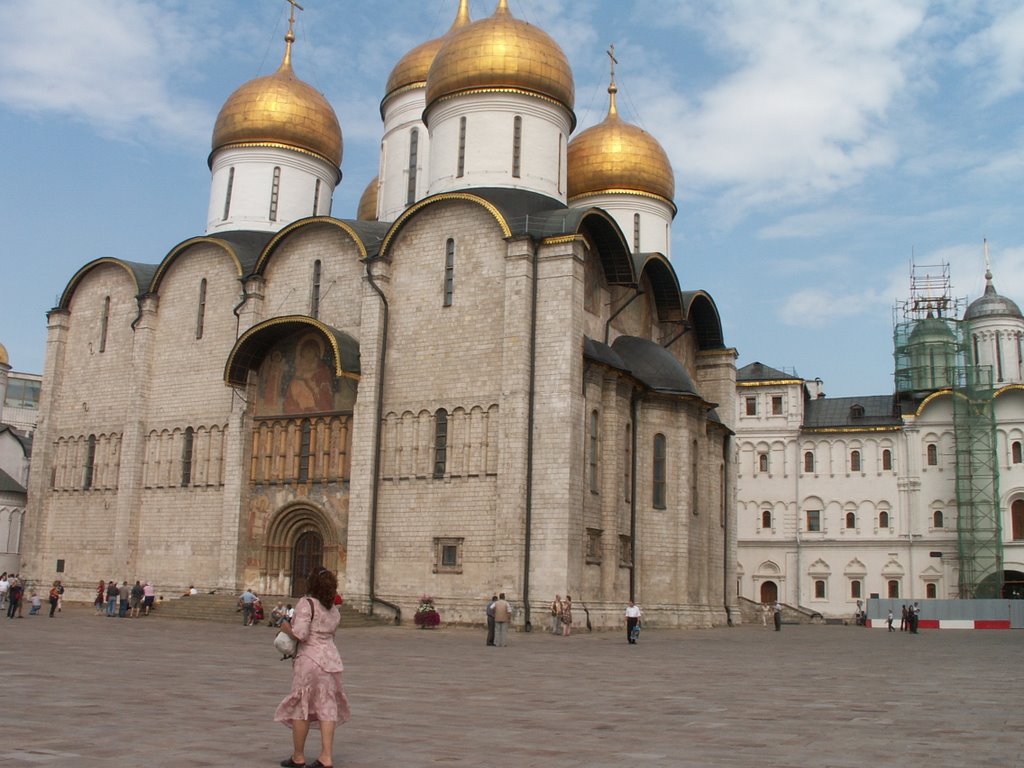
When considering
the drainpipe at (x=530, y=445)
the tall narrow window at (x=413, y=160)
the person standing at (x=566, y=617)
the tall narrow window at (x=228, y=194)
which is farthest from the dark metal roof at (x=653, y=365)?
the tall narrow window at (x=228, y=194)

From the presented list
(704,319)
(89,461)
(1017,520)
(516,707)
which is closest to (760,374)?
(1017,520)

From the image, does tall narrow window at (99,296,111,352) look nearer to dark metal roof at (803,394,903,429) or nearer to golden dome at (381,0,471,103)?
golden dome at (381,0,471,103)

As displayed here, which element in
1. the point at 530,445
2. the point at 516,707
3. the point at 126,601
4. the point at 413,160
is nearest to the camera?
the point at 516,707

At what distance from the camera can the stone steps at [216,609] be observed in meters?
23.1

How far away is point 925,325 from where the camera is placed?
47562 mm

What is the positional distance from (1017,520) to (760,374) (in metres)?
11.9

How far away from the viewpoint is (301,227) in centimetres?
2673

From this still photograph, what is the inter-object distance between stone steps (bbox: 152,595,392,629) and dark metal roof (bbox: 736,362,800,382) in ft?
89.4

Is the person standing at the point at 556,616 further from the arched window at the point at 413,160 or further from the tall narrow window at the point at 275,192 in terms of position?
the tall narrow window at the point at 275,192

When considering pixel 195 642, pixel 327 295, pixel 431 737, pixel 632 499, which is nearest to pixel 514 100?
pixel 327 295

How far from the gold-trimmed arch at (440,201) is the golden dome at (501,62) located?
3846mm

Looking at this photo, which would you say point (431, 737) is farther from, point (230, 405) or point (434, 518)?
point (230, 405)

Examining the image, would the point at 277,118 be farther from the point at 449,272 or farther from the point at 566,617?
the point at 566,617

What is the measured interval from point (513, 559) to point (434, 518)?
94.4 inches
